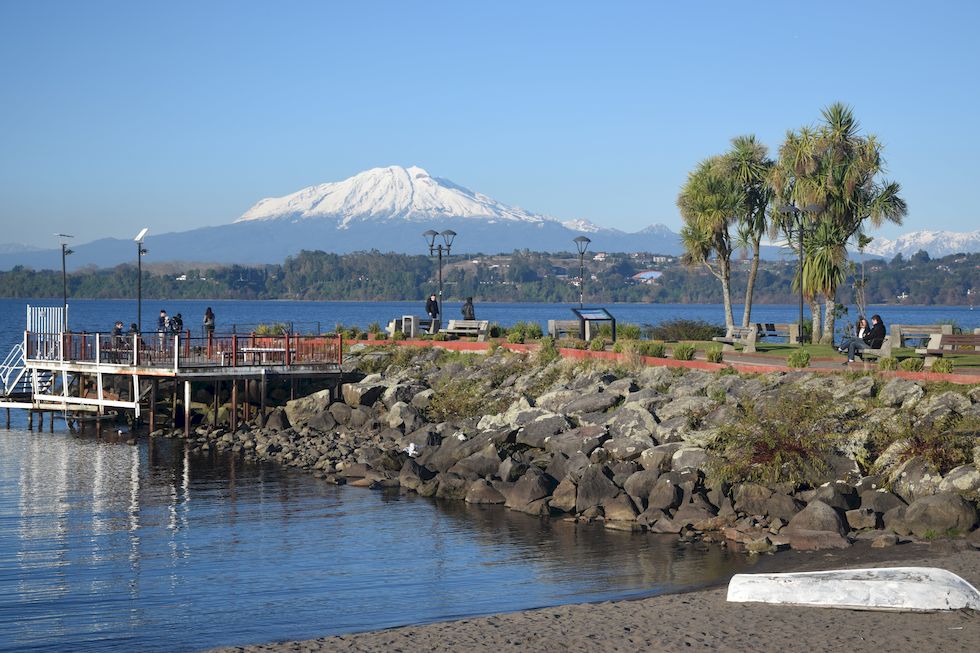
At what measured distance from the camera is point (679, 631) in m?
13.8

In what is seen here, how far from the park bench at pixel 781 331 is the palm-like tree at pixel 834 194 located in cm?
90

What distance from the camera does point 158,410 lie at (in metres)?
40.1

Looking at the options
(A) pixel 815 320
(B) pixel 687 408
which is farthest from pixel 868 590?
(A) pixel 815 320

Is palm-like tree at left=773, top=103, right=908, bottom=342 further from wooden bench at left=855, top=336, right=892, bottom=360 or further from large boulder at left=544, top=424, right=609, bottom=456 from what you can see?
large boulder at left=544, top=424, right=609, bottom=456

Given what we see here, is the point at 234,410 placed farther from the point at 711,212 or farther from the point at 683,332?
the point at 711,212

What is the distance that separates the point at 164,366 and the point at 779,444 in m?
21.0

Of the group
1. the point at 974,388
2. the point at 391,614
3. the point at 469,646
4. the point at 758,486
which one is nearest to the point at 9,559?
the point at 391,614

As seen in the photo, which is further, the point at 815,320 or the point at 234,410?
the point at 815,320

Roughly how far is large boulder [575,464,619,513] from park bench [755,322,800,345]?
1817 cm

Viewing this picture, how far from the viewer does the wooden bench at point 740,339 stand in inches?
1373

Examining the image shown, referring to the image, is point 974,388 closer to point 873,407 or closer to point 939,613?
point 873,407

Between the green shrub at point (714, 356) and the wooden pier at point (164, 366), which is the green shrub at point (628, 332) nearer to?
the green shrub at point (714, 356)

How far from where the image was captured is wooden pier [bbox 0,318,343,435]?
1419 inches

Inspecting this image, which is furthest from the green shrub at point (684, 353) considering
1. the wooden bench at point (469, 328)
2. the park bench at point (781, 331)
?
the wooden bench at point (469, 328)
